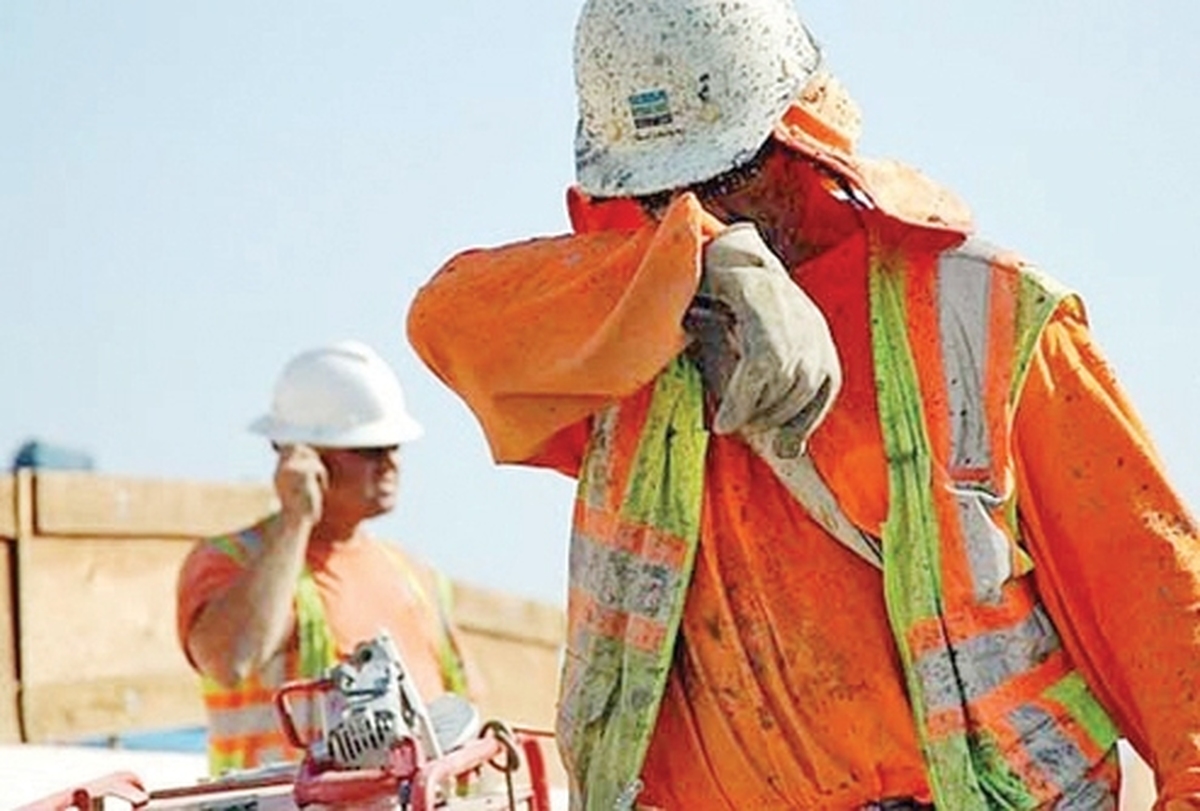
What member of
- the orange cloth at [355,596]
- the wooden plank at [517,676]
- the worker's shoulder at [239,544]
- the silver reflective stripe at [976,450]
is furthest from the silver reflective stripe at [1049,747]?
the wooden plank at [517,676]

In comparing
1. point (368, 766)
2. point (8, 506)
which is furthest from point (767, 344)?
point (8, 506)

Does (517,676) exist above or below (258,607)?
below

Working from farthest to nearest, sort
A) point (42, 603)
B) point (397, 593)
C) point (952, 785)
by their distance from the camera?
point (42, 603) → point (397, 593) → point (952, 785)

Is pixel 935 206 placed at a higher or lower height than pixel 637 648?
higher

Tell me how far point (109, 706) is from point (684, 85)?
361 inches

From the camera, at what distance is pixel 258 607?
9367 millimetres

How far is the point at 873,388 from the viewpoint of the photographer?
15.4ft

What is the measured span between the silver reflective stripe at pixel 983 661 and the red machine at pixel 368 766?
0.85m

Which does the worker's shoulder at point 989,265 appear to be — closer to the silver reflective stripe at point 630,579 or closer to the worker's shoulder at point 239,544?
the silver reflective stripe at point 630,579

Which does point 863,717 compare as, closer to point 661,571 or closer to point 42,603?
point 661,571

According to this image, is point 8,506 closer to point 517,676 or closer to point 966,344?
point 517,676

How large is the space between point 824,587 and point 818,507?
0.10 m

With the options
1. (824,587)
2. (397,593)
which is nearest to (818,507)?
(824,587)

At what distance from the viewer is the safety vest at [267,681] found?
9.30m
